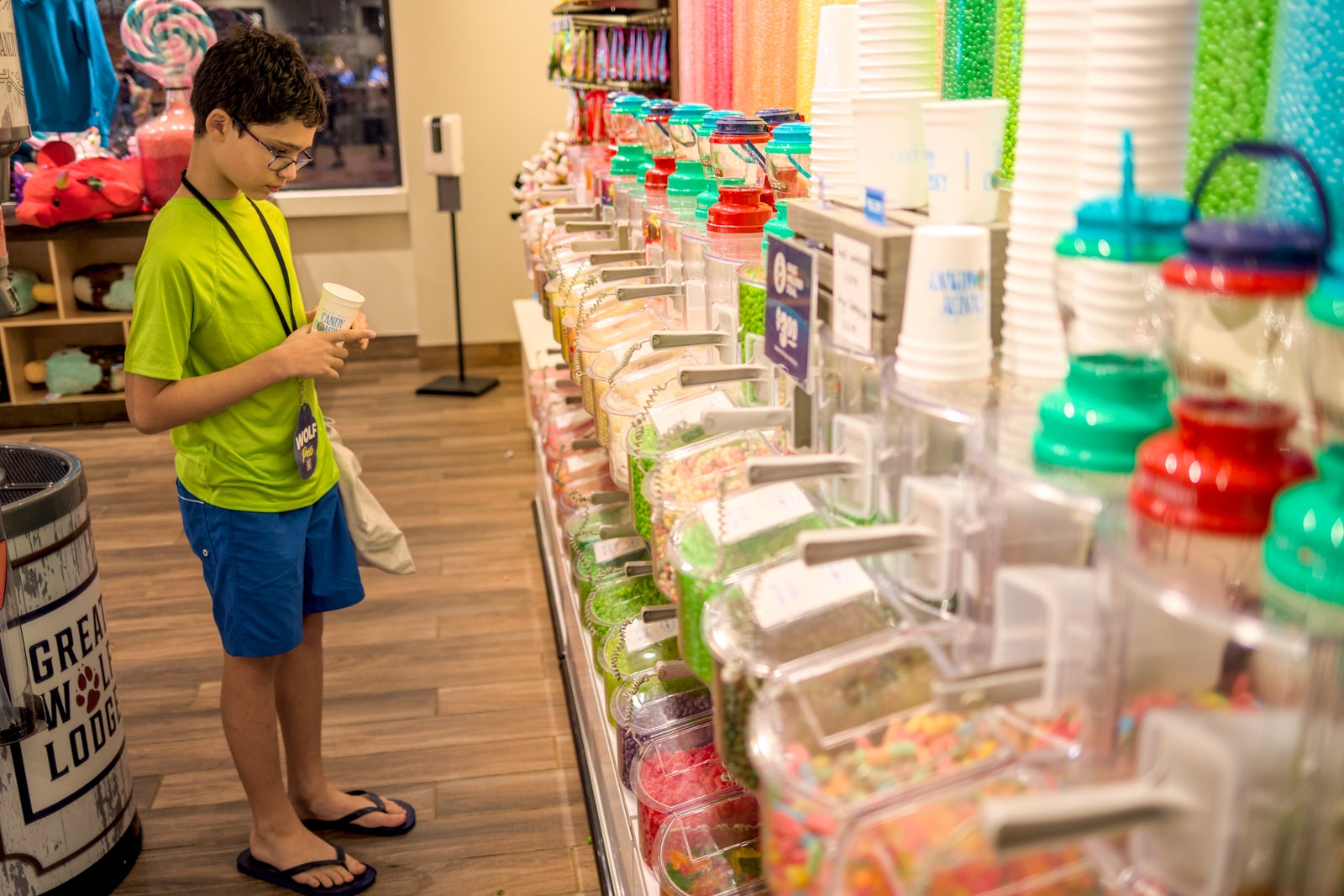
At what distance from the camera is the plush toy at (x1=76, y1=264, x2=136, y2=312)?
20.3 feet

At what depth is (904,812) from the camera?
744 mm

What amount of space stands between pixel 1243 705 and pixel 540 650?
3.07 meters

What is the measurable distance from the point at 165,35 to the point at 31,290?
158 centimetres

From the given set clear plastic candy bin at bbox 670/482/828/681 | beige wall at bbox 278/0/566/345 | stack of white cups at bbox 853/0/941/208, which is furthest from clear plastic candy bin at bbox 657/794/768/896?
beige wall at bbox 278/0/566/345

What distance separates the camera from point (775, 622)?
3.37 ft

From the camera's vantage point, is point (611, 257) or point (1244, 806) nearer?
point (1244, 806)

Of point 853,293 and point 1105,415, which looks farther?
point 853,293

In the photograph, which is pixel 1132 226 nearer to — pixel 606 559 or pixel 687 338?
pixel 687 338

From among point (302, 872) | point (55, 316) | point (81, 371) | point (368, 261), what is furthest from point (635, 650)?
point (368, 261)

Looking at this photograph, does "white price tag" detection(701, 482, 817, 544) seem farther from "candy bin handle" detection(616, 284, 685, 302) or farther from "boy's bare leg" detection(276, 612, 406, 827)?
"boy's bare leg" detection(276, 612, 406, 827)

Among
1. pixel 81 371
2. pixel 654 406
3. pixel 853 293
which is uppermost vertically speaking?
pixel 853 293

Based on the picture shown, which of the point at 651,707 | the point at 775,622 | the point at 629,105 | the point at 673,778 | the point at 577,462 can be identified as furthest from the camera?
the point at 629,105

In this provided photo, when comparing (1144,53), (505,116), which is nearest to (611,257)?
(1144,53)

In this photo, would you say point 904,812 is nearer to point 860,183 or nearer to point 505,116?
point 860,183
